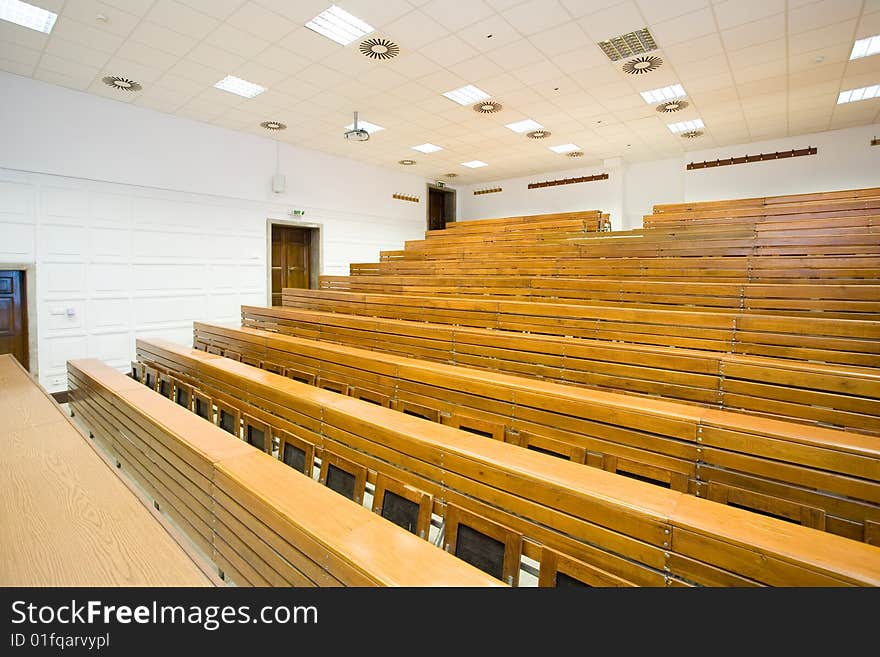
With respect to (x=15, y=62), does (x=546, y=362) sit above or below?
below

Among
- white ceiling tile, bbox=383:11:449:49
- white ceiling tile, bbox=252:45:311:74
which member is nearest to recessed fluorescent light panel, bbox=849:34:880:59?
white ceiling tile, bbox=383:11:449:49

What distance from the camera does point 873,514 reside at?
4.91 ft

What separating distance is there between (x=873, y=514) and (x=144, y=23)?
5016 millimetres

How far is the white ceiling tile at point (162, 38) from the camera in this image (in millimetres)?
3424

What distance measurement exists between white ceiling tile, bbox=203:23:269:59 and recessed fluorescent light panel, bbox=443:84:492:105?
1.81 m

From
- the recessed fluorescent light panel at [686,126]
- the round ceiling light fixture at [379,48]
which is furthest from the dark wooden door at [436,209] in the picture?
the round ceiling light fixture at [379,48]

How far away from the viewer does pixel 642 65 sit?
3982 mm

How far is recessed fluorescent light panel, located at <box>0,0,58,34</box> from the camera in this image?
3.17 meters

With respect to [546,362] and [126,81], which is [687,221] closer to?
[546,362]

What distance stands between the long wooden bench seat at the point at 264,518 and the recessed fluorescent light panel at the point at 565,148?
5955 millimetres

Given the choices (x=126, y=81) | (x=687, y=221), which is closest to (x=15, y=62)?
(x=126, y=81)

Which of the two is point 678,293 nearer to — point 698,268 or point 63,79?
point 698,268

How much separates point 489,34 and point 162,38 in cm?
259

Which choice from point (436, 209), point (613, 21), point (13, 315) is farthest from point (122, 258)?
point (436, 209)
